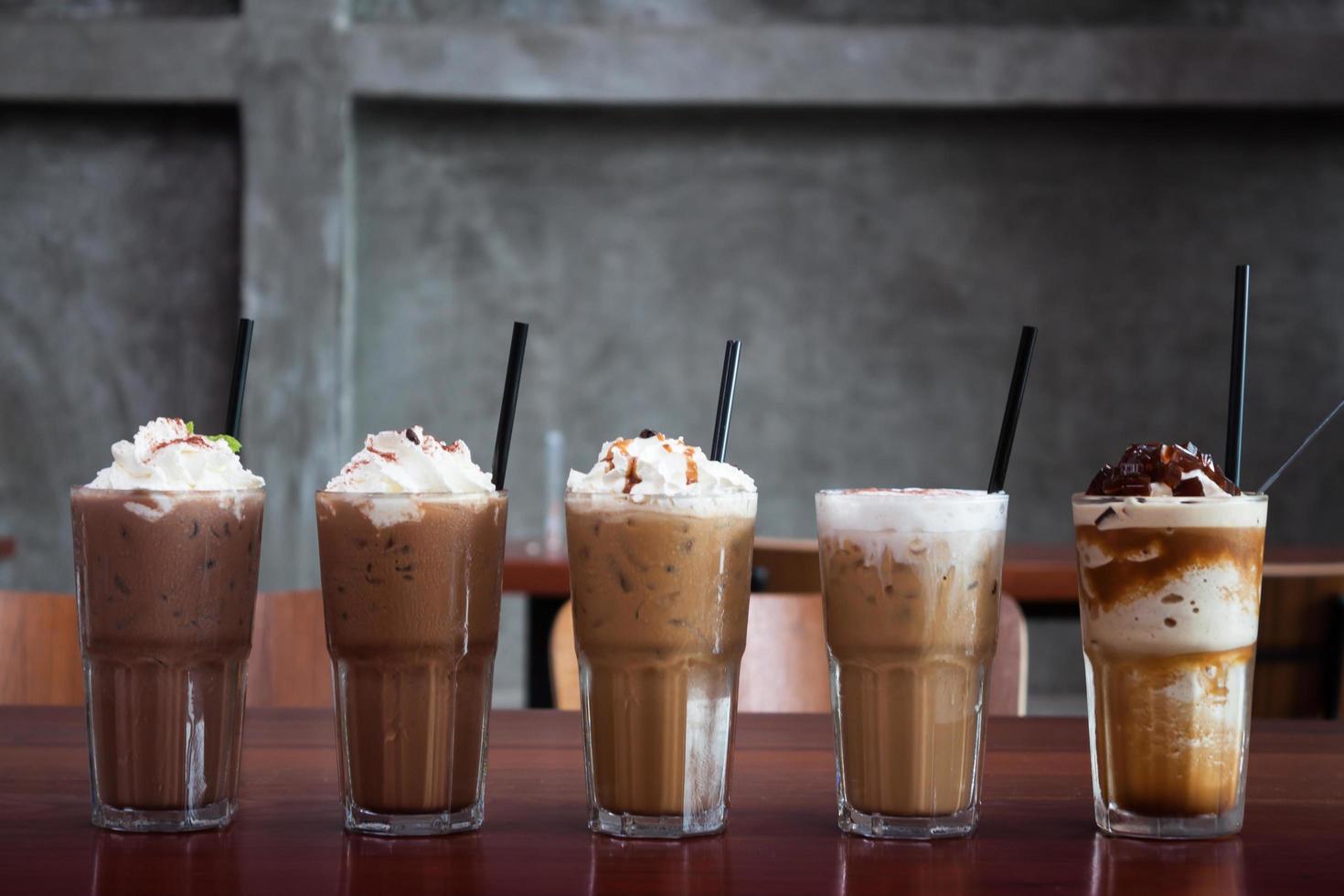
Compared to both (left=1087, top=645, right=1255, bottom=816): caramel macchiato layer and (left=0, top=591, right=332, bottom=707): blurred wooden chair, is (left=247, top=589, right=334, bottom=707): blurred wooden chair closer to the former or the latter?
(left=0, top=591, right=332, bottom=707): blurred wooden chair

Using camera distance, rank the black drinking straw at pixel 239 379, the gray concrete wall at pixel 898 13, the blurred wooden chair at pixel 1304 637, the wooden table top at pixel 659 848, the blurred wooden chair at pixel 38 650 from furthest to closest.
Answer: the gray concrete wall at pixel 898 13 → the blurred wooden chair at pixel 1304 637 → the blurred wooden chair at pixel 38 650 → the black drinking straw at pixel 239 379 → the wooden table top at pixel 659 848

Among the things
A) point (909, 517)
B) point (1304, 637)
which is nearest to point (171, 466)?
point (909, 517)

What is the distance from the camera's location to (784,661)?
180 centimetres

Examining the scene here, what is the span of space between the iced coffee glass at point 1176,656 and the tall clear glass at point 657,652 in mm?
256

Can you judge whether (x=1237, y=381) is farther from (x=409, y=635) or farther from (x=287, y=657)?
(x=287, y=657)

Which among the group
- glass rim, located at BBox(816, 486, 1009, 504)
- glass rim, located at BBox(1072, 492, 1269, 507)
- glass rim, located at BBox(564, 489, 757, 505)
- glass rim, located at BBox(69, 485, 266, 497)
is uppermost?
A: glass rim, located at BBox(1072, 492, 1269, 507)

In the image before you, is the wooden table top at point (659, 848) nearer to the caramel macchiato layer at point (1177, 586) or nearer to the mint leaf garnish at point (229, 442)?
the caramel macchiato layer at point (1177, 586)

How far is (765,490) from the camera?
5.70 metres

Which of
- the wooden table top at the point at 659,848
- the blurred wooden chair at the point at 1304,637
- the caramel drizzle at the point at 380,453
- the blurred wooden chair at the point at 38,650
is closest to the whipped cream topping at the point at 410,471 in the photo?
the caramel drizzle at the point at 380,453

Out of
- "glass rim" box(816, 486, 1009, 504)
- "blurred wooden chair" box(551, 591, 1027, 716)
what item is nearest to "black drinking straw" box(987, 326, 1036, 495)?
"glass rim" box(816, 486, 1009, 504)

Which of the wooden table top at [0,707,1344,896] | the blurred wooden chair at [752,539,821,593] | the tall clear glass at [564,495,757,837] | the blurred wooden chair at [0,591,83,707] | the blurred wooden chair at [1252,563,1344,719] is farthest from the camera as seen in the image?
the blurred wooden chair at [752,539,821,593]

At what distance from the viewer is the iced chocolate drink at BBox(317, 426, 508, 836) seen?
95 centimetres

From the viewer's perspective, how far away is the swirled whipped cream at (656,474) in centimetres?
96

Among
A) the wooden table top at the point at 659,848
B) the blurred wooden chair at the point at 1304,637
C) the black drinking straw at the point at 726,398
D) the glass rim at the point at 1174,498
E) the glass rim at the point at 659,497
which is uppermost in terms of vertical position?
the black drinking straw at the point at 726,398
